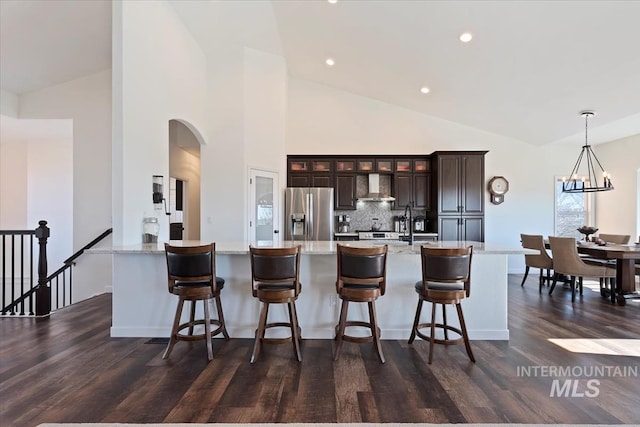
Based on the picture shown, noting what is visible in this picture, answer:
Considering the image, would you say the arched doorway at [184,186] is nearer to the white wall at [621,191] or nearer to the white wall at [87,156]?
the white wall at [87,156]

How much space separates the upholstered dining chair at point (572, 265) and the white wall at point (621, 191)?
6.97 feet

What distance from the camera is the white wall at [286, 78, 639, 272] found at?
6.89m

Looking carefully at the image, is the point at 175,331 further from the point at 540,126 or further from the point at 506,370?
the point at 540,126

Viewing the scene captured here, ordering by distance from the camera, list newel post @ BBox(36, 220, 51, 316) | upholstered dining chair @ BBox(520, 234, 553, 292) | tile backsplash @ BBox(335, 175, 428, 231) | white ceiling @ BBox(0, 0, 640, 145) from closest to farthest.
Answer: white ceiling @ BBox(0, 0, 640, 145), newel post @ BBox(36, 220, 51, 316), upholstered dining chair @ BBox(520, 234, 553, 292), tile backsplash @ BBox(335, 175, 428, 231)

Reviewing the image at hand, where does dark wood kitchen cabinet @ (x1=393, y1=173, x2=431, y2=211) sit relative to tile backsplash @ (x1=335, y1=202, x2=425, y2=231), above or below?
above

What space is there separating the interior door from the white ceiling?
2.28 metres

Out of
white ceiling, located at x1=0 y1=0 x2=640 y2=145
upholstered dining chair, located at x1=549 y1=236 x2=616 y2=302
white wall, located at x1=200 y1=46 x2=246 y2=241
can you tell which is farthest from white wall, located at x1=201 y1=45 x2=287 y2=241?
upholstered dining chair, located at x1=549 y1=236 x2=616 y2=302

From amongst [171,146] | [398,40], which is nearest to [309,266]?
[398,40]

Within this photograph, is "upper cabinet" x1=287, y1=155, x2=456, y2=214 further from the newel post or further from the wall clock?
the newel post

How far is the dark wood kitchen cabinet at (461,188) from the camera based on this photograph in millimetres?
6316

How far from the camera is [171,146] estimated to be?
6934 mm

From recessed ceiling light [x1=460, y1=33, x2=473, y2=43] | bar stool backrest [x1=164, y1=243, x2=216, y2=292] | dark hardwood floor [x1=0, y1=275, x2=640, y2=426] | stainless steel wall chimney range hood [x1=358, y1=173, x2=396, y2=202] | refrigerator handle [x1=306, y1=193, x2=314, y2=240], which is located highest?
recessed ceiling light [x1=460, y1=33, x2=473, y2=43]

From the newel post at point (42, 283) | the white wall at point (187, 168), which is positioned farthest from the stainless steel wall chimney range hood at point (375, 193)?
the newel post at point (42, 283)

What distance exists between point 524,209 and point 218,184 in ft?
20.2
